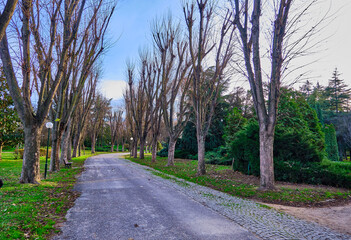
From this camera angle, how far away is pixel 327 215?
5.80 metres

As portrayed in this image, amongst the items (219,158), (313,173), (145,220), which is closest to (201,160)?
(313,173)

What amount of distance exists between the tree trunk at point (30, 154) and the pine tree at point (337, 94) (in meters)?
50.2

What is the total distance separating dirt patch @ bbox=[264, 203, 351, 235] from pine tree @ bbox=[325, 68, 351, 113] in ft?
148

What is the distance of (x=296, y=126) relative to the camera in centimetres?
1295

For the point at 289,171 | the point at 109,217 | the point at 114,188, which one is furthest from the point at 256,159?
the point at 109,217

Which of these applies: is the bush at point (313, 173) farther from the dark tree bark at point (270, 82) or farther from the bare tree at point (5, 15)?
the bare tree at point (5, 15)

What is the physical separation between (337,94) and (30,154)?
53.7 metres

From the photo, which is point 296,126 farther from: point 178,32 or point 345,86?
point 345,86

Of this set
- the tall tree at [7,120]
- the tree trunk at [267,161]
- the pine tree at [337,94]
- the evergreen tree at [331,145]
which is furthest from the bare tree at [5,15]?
the pine tree at [337,94]

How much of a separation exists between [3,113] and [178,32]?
1781 centimetres

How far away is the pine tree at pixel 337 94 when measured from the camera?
4288 centimetres

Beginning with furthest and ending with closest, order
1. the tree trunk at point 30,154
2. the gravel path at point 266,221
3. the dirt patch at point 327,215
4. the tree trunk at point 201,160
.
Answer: the tree trunk at point 201,160, the tree trunk at point 30,154, the dirt patch at point 327,215, the gravel path at point 266,221

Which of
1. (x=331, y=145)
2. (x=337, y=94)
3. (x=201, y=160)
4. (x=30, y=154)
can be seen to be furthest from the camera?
(x=337, y=94)

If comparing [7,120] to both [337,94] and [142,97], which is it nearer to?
[142,97]
